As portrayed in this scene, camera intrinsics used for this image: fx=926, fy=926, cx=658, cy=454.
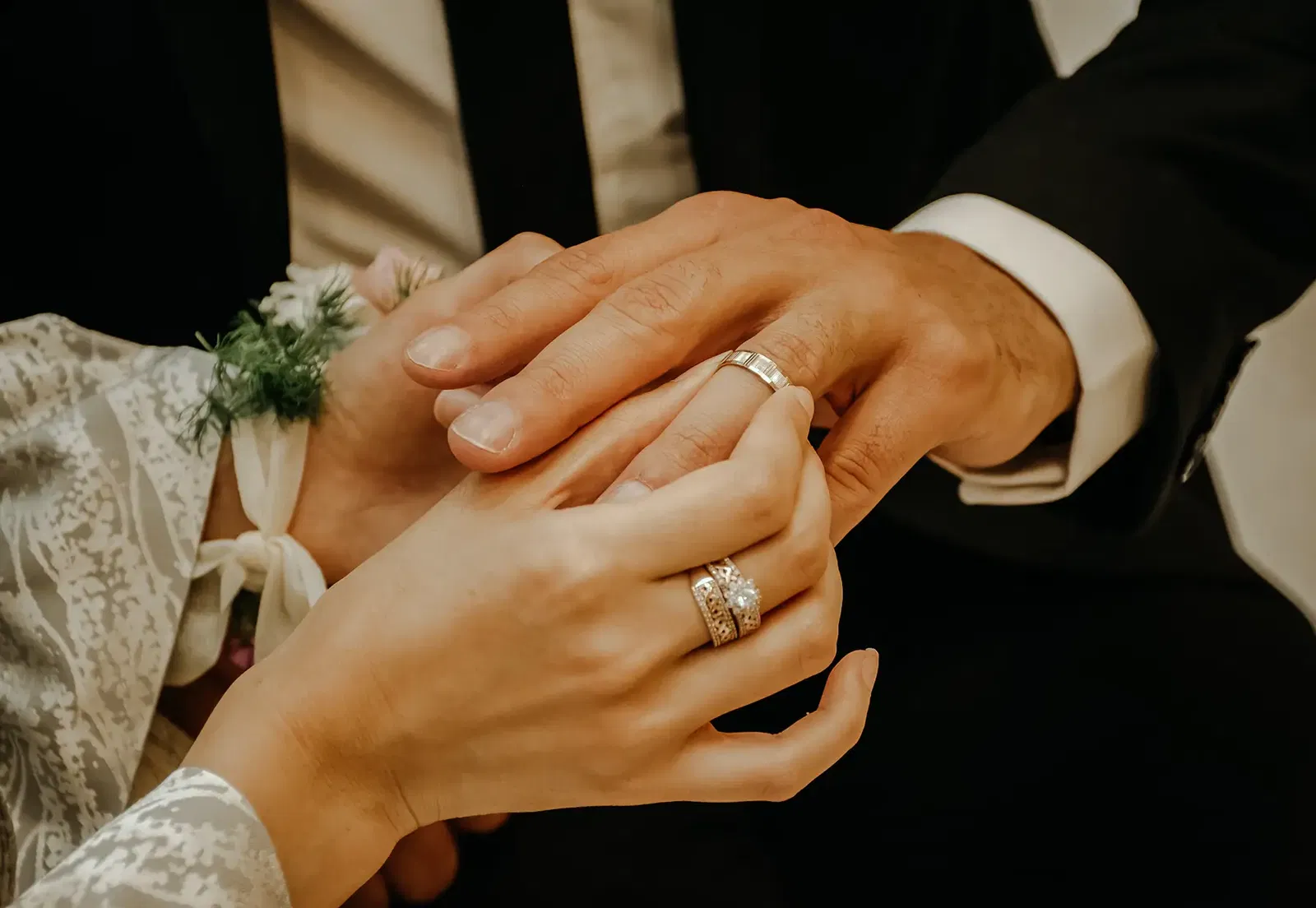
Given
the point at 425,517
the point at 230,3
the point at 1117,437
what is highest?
the point at 230,3

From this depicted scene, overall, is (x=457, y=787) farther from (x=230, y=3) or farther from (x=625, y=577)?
(x=230, y=3)

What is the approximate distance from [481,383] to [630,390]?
0.10 metres

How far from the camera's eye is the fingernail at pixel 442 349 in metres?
0.52

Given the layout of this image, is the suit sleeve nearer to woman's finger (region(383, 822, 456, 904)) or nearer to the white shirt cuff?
the white shirt cuff

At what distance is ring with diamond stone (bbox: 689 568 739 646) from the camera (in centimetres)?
47

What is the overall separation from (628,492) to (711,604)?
0.08 metres

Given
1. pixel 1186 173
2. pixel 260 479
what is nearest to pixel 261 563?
pixel 260 479

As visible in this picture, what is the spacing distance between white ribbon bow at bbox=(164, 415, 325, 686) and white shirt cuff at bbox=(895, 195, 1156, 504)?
512mm

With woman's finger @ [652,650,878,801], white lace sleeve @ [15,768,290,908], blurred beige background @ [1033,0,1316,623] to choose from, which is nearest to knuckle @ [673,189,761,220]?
woman's finger @ [652,650,878,801]

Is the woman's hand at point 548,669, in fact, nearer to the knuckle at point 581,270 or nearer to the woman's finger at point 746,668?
the woman's finger at point 746,668

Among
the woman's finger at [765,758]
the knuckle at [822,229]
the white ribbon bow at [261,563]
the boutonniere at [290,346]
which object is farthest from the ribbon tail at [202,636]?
the knuckle at [822,229]

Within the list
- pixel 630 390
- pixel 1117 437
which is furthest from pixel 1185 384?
pixel 630 390

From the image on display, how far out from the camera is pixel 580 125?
30.9 inches

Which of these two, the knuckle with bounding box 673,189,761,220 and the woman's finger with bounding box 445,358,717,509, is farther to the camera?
the knuckle with bounding box 673,189,761,220
